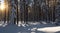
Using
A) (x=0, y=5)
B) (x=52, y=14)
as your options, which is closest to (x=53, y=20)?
(x=52, y=14)

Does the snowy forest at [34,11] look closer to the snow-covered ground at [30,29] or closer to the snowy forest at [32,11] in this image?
the snowy forest at [32,11]

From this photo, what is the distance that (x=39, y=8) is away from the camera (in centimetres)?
1717

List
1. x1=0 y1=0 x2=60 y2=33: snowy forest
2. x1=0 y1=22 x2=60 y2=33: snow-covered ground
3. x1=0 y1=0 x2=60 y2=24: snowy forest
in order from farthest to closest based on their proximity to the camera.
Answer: x1=0 y1=0 x2=60 y2=24: snowy forest, x1=0 y1=0 x2=60 y2=33: snowy forest, x1=0 y1=22 x2=60 y2=33: snow-covered ground

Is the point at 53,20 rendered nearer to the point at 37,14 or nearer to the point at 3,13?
the point at 37,14

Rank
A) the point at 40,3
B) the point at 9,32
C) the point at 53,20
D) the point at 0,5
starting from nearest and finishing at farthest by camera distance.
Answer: the point at 9,32
the point at 53,20
the point at 40,3
the point at 0,5

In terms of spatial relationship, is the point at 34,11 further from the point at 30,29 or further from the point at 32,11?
the point at 30,29

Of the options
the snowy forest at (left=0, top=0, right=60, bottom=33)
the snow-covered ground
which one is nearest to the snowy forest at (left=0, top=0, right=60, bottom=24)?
the snowy forest at (left=0, top=0, right=60, bottom=33)

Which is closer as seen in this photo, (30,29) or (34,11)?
(30,29)

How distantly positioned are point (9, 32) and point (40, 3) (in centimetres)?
795

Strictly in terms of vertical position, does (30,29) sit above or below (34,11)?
below

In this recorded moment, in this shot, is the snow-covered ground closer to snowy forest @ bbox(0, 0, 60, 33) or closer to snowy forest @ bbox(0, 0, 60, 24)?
snowy forest @ bbox(0, 0, 60, 33)

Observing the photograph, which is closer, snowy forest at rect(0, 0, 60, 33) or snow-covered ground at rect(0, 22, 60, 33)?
snow-covered ground at rect(0, 22, 60, 33)

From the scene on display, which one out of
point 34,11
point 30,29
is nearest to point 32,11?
point 34,11

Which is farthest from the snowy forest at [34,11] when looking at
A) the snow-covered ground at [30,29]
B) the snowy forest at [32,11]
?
the snow-covered ground at [30,29]
